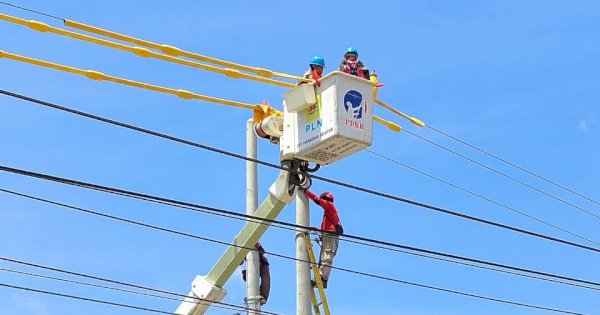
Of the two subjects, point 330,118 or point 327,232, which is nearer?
point 330,118

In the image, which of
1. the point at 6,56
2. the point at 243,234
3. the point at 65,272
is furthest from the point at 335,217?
the point at 6,56

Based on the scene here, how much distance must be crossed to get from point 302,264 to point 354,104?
76.3 inches

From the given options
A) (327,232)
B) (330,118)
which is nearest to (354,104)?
(330,118)

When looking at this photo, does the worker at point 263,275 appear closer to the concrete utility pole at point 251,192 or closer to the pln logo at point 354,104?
the concrete utility pole at point 251,192

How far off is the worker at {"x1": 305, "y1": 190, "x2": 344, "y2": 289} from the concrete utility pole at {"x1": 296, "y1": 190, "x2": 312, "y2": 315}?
23cm

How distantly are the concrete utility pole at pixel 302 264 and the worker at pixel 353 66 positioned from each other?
1523 mm

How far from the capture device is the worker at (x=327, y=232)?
1631cm

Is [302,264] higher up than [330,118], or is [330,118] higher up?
[330,118]

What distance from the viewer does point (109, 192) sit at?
1346cm

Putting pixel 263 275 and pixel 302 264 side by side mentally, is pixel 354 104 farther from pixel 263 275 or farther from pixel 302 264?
pixel 263 275

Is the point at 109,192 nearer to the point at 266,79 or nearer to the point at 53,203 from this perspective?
the point at 53,203

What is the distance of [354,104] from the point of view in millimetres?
15297

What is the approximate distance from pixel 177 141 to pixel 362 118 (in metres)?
2.77

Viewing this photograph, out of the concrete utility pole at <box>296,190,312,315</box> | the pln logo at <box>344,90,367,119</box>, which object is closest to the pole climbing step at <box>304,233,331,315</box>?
the concrete utility pole at <box>296,190,312,315</box>
